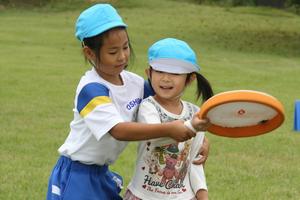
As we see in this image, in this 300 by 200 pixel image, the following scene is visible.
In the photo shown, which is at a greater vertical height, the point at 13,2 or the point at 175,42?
the point at 175,42

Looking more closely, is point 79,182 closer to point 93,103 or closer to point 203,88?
point 93,103

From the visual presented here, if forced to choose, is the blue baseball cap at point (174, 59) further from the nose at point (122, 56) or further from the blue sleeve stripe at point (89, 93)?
the blue sleeve stripe at point (89, 93)

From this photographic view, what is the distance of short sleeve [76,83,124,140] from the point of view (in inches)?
120

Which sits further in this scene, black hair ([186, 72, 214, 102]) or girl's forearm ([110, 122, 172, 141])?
black hair ([186, 72, 214, 102])

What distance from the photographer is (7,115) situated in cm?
885

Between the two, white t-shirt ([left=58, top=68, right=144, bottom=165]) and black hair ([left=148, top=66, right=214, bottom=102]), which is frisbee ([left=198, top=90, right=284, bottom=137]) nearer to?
black hair ([left=148, top=66, right=214, bottom=102])

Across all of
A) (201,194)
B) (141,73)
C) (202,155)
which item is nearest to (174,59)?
(202,155)

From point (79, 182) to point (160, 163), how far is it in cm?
41

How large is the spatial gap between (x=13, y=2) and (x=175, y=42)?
106 feet

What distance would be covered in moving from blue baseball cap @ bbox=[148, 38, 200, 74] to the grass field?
2453mm

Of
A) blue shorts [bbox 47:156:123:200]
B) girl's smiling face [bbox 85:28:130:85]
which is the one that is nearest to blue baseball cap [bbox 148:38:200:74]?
girl's smiling face [bbox 85:28:130:85]

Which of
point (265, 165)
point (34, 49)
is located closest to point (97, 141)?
point (265, 165)

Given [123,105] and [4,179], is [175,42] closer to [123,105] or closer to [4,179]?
[123,105]

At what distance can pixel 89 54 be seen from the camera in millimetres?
3172
